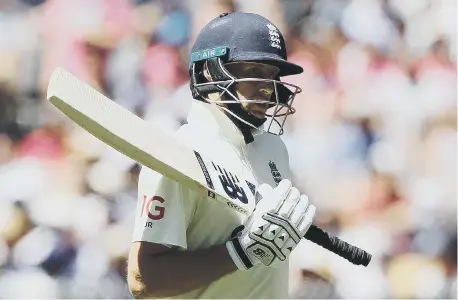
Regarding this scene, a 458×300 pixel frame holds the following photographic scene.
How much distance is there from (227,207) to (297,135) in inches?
63.1

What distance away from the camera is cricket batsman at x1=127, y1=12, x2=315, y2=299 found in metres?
1.55

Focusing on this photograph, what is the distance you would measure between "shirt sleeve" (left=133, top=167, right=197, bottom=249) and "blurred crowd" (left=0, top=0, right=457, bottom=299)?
1.49 meters

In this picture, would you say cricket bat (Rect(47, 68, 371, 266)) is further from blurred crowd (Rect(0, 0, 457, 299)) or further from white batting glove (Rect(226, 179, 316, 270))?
blurred crowd (Rect(0, 0, 457, 299))

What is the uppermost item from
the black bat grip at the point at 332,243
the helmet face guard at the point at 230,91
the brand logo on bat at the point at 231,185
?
the helmet face guard at the point at 230,91

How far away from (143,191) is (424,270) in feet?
6.60

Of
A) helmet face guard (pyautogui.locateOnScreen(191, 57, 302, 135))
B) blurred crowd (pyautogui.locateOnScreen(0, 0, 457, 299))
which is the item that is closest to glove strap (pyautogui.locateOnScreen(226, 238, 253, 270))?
helmet face guard (pyautogui.locateOnScreen(191, 57, 302, 135))

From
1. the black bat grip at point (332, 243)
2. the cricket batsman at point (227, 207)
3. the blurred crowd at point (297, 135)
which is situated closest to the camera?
the cricket batsman at point (227, 207)

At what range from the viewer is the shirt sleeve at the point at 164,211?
61.3 inches

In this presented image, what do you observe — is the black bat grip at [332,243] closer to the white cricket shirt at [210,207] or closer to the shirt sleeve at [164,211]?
the white cricket shirt at [210,207]

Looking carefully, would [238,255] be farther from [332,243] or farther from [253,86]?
[253,86]

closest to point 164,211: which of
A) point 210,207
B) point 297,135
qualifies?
point 210,207

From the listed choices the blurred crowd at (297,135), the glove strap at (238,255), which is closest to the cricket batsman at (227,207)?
the glove strap at (238,255)

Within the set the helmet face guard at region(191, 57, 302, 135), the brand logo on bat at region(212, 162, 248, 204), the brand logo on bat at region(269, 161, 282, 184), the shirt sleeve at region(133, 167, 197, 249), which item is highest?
the helmet face guard at region(191, 57, 302, 135)

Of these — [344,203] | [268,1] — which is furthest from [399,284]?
[268,1]
